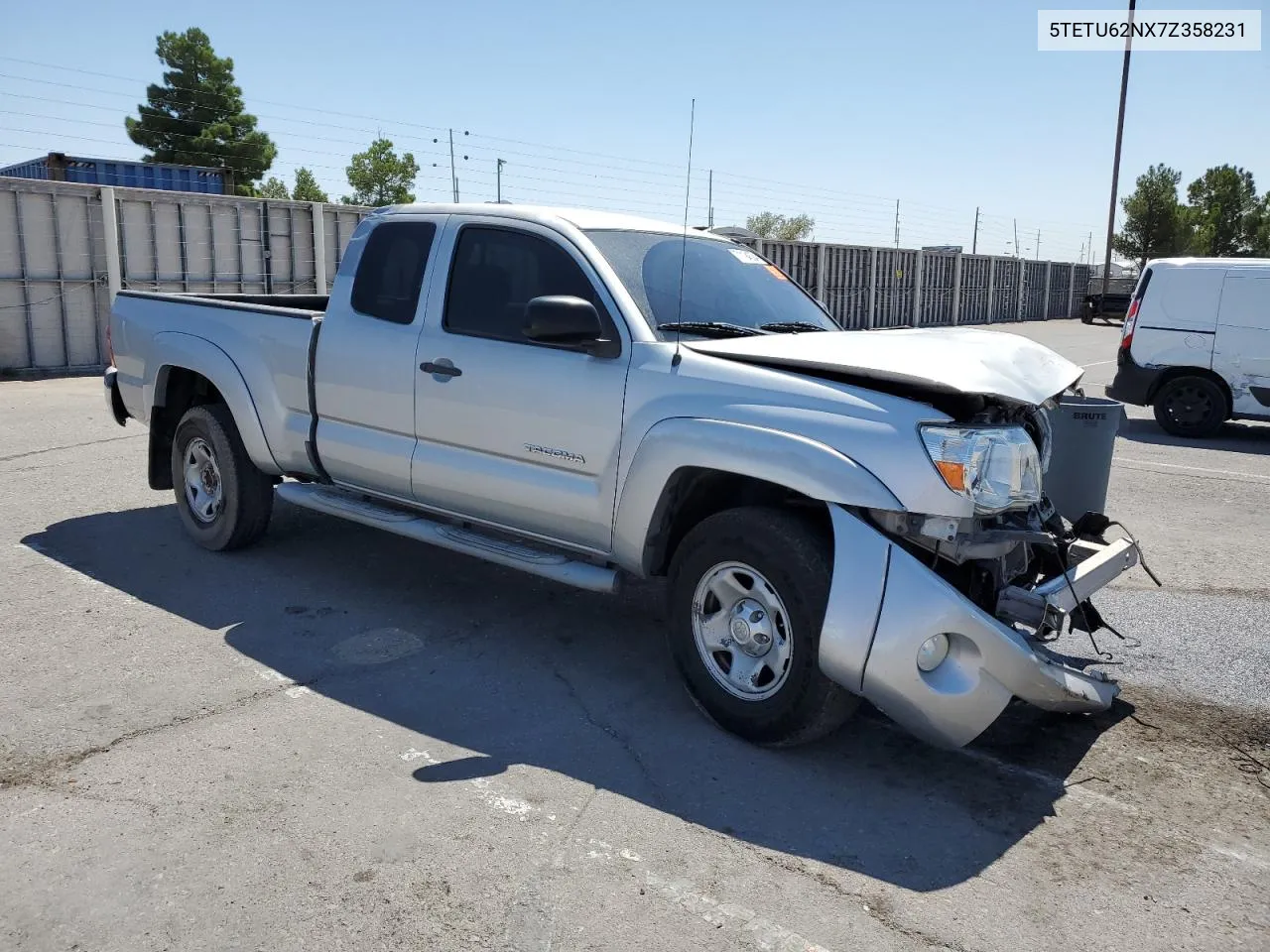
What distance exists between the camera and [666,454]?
13.6ft

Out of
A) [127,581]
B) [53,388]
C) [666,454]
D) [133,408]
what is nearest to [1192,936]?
[666,454]

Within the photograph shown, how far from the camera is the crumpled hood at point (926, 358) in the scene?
372cm

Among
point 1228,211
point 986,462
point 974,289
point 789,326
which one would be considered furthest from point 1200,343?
point 1228,211

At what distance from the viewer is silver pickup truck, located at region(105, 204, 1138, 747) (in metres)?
3.60

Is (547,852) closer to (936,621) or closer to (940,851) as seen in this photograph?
(940,851)

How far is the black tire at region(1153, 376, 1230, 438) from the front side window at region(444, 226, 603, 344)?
10127mm

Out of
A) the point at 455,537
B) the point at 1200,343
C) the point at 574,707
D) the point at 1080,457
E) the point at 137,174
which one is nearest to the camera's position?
the point at 574,707

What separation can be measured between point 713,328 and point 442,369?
133 cm

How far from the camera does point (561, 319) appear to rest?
427cm

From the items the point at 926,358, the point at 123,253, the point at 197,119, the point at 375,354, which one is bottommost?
the point at 375,354

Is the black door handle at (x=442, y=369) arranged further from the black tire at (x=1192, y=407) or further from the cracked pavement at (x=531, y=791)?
the black tire at (x=1192, y=407)

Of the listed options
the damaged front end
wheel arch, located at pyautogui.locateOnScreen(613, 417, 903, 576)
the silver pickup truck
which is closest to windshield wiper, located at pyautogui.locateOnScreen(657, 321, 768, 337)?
the silver pickup truck

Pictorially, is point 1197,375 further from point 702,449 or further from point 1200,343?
point 702,449

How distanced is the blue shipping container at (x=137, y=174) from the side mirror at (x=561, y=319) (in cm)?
2367
